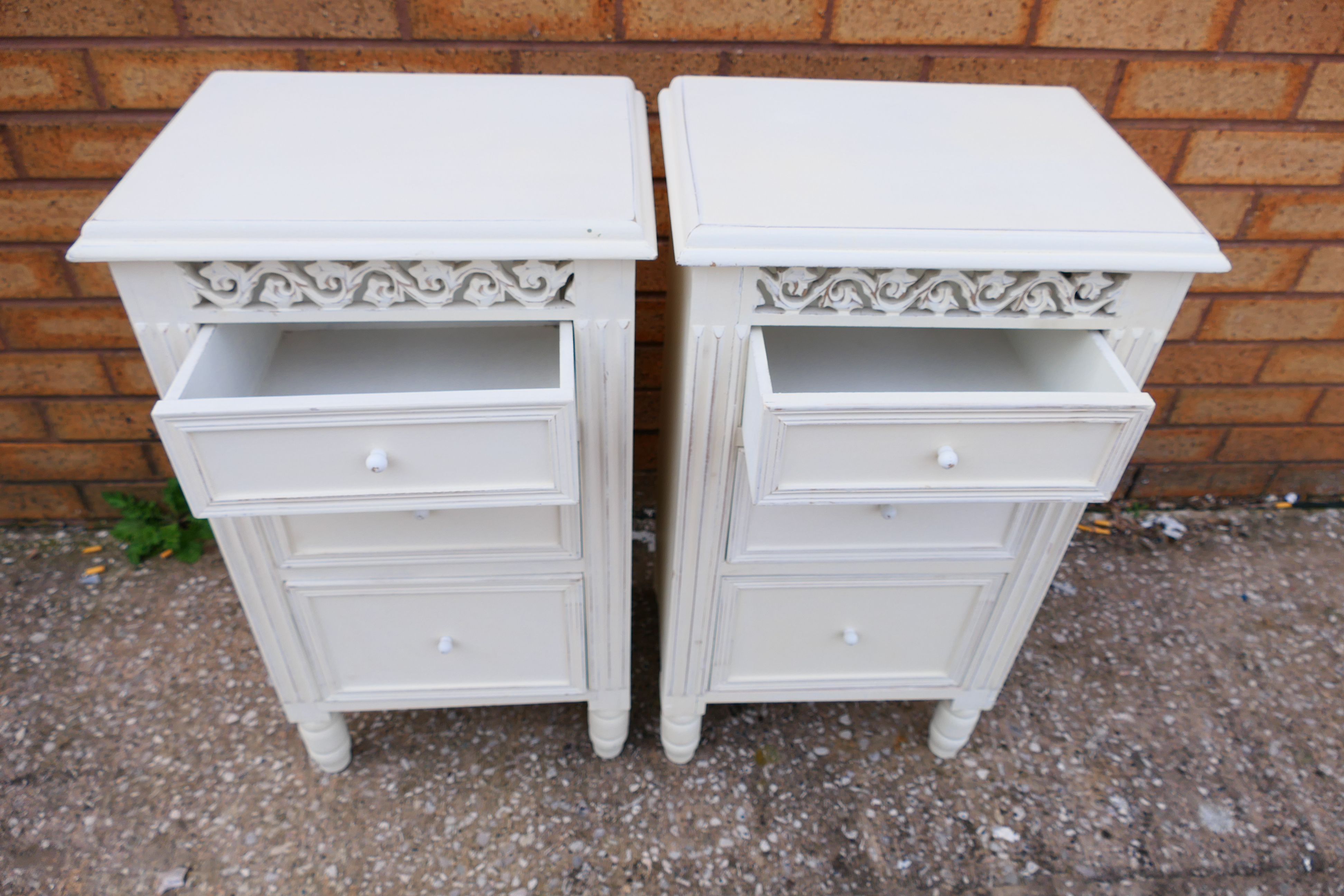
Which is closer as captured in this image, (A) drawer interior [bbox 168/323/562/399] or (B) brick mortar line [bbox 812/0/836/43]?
(A) drawer interior [bbox 168/323/562/399]

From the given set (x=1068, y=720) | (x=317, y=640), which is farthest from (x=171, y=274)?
(x=1068, y=720)

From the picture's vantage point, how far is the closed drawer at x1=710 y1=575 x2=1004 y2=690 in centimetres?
121

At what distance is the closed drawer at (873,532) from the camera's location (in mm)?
1107

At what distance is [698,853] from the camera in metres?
1.39

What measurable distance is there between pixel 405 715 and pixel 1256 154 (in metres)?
1.88

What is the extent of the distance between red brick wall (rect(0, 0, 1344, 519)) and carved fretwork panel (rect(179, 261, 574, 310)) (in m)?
0.63

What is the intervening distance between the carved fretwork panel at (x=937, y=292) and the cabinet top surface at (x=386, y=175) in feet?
0.52

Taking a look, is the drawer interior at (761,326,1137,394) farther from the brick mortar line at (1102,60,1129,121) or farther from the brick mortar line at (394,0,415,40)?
the brick mortar line at (394,0,415,40)

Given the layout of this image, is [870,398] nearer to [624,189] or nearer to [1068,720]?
[624,189]

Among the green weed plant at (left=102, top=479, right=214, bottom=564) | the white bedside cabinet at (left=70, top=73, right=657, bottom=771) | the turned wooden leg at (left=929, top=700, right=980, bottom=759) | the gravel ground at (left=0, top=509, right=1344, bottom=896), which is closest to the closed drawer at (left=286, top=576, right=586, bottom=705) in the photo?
the white bedside cabinet at (left=70, top=73, right=657, bottom=771)

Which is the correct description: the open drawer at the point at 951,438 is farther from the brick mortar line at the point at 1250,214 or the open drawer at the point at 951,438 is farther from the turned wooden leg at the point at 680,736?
the brick mortar line at the point at 1250,214

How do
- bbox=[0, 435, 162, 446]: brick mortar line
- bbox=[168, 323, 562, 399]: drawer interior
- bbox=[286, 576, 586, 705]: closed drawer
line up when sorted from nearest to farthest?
1. bbox=[168, 323, 562, 399]: drawer interior
2. bbox=[286, 576, 586, 705]: closed drawer
3. bbox=[0, 435, 162, 446]: brick mortar line

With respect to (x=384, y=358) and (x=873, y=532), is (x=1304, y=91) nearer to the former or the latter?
(x=873, y=532)

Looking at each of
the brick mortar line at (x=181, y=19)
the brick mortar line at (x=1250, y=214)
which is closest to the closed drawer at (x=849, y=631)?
the brick mortar line at (x=1250, y=214)
